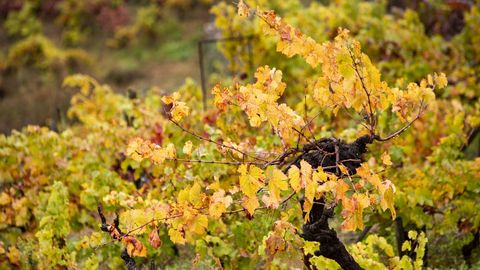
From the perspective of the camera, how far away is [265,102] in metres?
2.15

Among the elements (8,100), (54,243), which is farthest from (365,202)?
(8,100)

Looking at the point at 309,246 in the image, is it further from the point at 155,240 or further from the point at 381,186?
the point at 155,240

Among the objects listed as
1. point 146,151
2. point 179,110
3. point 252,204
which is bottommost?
point 252,204

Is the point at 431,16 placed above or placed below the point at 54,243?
above

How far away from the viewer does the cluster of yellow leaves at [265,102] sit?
2145 mm

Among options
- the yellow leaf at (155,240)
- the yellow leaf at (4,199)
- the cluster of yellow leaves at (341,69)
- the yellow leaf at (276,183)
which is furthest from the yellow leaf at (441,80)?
the yellow leaf at (4,199)

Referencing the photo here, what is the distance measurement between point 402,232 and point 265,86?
1.54 meters

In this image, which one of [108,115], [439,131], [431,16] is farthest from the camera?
[431,16]

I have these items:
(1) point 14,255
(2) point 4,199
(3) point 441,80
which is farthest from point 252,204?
(2) point 4,199

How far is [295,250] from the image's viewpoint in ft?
7.71

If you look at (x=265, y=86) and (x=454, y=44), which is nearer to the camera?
(x=265, y=86)

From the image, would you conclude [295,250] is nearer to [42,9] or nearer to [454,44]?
[454,44]

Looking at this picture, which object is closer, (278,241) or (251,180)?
(251,180)

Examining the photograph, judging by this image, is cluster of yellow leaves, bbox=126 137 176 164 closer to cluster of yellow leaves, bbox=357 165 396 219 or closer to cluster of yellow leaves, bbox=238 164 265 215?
cluster of yellow leaves, bbox=238 164 265 215
